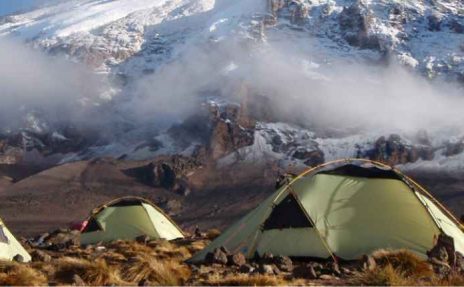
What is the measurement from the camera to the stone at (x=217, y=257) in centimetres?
1537

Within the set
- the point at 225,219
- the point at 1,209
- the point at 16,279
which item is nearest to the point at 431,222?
the point at 16,279

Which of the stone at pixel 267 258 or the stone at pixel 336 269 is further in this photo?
the stone at pixel 267 258

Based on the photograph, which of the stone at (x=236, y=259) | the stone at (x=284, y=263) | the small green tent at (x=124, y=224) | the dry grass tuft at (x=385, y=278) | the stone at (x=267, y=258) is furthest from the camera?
the small green tent at (x=124, y=224)

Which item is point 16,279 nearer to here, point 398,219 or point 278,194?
point 278,194

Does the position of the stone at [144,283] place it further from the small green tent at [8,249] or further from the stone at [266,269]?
the small green tent at [8,249]

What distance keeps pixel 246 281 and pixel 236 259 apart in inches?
117

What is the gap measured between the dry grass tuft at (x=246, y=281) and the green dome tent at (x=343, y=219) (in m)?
3.34

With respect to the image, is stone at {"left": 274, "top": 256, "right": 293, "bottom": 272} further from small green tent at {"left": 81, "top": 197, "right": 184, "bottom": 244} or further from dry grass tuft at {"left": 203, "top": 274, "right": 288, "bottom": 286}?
small green tent at {"left": 81, "top": 197, "right": 184, "bottom": 244}

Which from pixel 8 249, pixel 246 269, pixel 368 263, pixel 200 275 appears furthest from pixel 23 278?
pixel 8 249

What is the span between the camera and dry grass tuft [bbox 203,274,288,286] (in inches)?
475

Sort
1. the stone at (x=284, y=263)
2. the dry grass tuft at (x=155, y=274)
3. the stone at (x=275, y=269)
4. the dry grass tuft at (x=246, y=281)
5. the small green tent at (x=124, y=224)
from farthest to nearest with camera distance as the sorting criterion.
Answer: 1. the small green tent at (x=124, y=224)
2. the stone at (x=284, y=263)
3. the stone at (x=275, y=269)
4. the dry grass tuft at (x=155, y=274)
5. the dry grass tuft at (x=246, y=281)

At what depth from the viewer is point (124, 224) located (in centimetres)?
3197

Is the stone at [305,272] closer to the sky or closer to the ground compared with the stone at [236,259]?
closer to the sky

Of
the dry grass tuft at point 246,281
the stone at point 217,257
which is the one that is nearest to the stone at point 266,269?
the dry grass tuft at point 246,281
